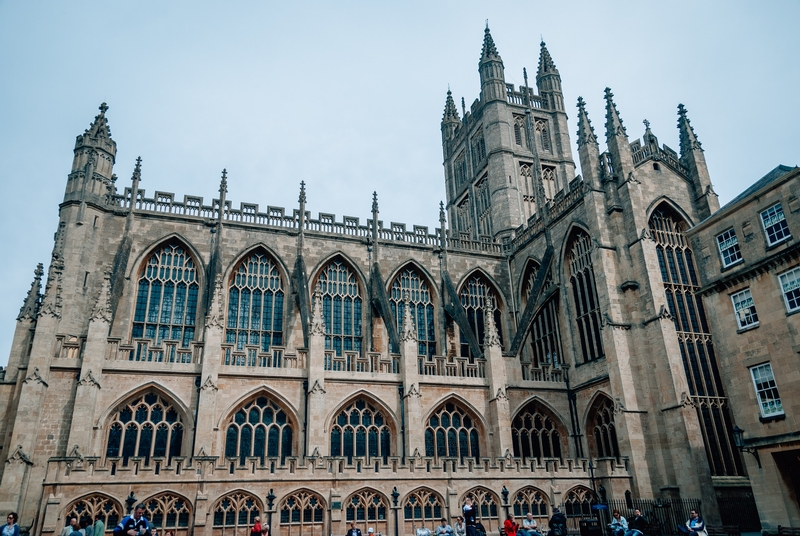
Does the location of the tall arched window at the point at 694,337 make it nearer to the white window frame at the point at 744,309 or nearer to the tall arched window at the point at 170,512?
the white window frame at the point at 744,309

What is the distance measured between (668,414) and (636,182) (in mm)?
9549

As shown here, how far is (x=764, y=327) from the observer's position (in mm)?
18359

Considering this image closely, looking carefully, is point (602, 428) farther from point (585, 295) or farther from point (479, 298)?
point (479, 298)

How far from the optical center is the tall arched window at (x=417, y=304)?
2983cm

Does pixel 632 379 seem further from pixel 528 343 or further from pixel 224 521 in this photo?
pixel 224 521

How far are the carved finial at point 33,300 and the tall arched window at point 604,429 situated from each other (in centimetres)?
2176

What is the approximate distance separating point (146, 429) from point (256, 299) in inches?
319

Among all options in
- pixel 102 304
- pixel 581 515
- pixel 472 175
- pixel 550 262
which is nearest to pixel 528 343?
pixel 550 262

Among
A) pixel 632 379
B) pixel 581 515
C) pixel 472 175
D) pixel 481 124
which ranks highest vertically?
pixel 481 124

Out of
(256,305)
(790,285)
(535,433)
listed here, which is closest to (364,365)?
(256,305)

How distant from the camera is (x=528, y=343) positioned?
29.8 metres

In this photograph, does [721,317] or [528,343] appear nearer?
[721,317]

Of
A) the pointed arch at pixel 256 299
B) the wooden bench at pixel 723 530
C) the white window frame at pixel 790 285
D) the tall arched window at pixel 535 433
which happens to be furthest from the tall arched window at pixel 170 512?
the white window frame at pixel 790 285

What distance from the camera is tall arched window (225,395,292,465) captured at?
21781 mm
